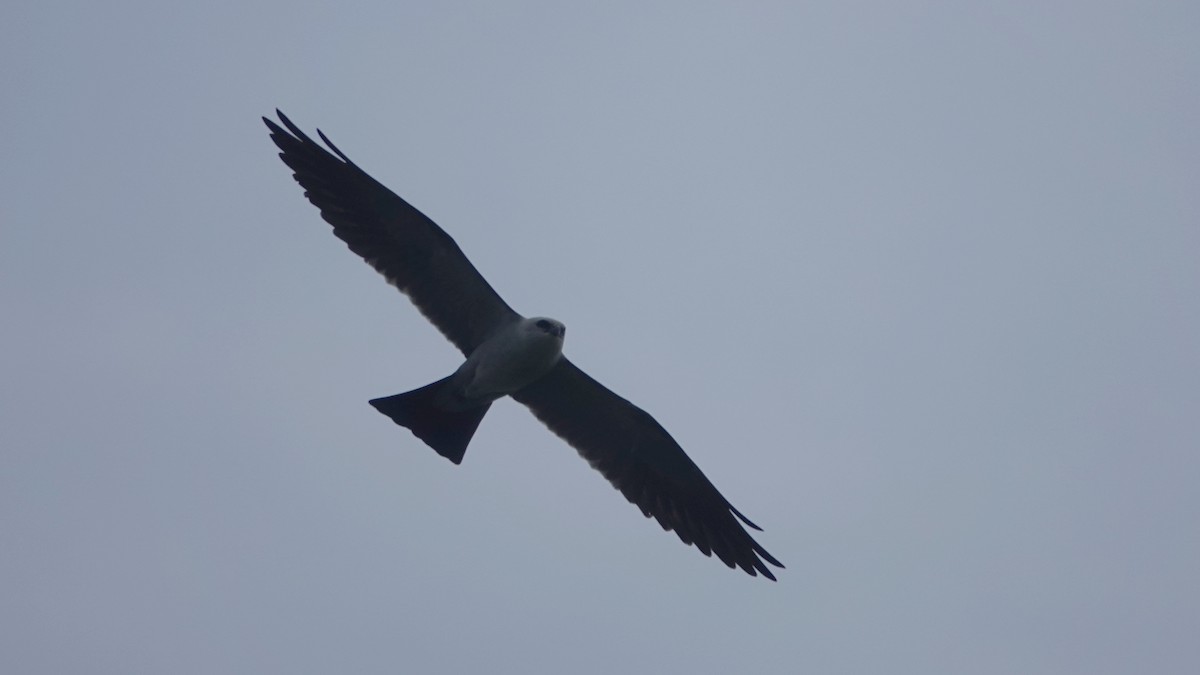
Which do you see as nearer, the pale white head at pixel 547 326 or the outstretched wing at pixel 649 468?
the pale white head at pixel 547 326

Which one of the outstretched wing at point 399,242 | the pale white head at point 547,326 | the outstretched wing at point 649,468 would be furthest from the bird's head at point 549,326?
the outstretched wing at point 649,468

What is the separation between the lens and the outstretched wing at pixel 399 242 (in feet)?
39.5

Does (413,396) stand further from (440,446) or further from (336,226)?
(336,226)

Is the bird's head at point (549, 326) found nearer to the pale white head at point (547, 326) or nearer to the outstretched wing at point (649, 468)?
the pale white head at point (547, 326)

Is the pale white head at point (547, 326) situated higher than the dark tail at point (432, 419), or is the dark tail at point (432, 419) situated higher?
the pale white head at point (547, 326)

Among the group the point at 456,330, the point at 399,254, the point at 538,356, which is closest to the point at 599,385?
the point at 538,356

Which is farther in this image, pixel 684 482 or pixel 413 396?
pixel 684 482

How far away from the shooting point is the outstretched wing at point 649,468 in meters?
12.6

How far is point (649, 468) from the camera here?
12.9 m

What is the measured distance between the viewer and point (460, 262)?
12.0 m

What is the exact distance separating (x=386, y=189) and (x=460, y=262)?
0.98 m

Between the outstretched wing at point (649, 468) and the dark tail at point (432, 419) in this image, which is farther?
the outstretched wing at point (649, 468)

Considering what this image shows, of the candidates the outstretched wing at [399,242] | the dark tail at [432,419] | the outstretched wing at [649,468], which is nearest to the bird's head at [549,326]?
the outstretched wing at [399,242]

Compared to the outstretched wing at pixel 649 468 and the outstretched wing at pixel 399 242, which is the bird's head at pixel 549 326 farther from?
the outstretched wing at pixel 649 468
